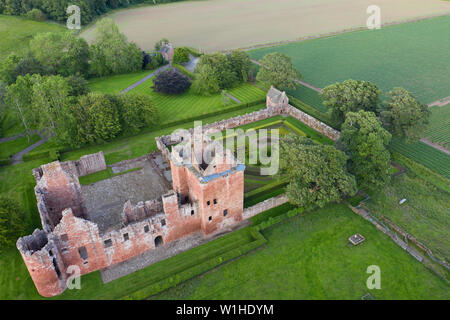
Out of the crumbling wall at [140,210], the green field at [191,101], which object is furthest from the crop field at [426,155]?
the crumbling wall at [140,210]

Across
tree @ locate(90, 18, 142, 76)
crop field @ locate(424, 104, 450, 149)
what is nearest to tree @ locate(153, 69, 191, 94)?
tree @ locate(90, 18, 142, 76)

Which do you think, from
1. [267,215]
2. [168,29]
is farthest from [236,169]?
[168,29]

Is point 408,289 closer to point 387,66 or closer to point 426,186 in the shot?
point 426,186

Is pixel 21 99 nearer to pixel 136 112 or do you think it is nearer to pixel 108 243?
pixel 136 112

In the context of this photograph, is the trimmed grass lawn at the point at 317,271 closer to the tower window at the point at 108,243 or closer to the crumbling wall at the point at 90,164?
the tower window at the point at 108,243

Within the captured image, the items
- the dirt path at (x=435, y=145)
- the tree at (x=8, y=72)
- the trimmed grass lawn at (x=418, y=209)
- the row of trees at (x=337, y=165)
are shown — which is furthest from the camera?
the tree at (x=8, y=72)
